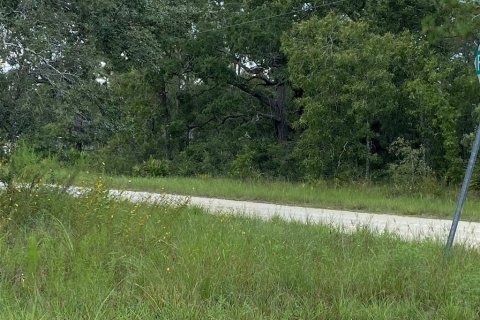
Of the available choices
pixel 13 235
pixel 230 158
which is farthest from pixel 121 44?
pixel 230 158

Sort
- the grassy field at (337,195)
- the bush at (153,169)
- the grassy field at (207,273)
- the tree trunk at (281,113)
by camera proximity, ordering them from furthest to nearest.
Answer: the tree trunk at (281,113) < the bush at (153,169) < the grassy field at (337,195) < the grassy field at (207,273)

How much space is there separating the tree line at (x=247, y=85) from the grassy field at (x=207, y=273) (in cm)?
276

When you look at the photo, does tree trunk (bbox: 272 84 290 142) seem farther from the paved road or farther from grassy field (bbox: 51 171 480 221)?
the paved road

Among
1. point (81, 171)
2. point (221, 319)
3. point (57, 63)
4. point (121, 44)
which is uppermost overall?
point (121, 44)

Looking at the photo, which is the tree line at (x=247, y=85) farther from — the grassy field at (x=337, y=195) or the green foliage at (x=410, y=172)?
the grassy field at (x=337, y=195)

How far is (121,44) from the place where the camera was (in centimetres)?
1079

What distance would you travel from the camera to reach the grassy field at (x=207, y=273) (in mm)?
4273

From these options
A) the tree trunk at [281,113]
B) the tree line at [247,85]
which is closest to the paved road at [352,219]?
the tree line at [247,85]

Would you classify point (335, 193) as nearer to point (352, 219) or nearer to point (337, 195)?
point (337, 195)

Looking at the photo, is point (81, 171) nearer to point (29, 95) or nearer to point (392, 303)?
point (29, 95)

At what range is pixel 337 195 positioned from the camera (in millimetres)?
14852

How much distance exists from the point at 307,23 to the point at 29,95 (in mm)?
12220

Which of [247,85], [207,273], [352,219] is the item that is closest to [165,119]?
[247,85]

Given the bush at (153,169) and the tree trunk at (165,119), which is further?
the tree trunk at (165,119)
